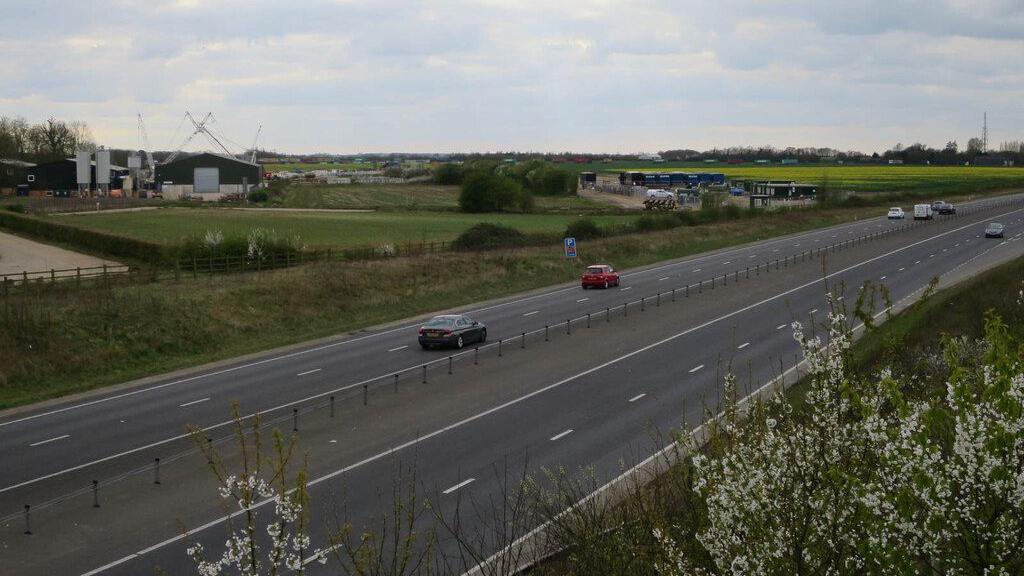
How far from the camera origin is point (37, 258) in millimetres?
69438

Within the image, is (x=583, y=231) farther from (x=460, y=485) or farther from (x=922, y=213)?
(x=460, y=485)

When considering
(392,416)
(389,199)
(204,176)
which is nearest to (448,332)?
(392,416)

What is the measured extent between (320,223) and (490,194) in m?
29.3

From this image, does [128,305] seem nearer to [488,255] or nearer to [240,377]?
[240,377]

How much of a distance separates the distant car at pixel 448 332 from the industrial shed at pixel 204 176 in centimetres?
13178

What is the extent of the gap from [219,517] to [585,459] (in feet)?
27.0

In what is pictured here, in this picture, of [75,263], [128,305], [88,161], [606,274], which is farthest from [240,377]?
[88,161]

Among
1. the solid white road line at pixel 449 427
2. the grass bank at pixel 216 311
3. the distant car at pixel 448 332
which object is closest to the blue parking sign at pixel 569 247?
the grass bank at pixel 216 311

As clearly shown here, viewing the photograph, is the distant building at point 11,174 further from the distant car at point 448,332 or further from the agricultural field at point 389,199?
the distant car at point 448,332

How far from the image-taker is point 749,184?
172125 millimetres

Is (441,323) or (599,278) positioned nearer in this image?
(441,323)

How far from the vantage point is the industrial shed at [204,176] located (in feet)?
543

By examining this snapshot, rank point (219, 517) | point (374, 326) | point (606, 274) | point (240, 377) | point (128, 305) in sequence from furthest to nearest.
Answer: point (606, 274), point (374, 326), point (128, 305), point (240, 377), point (219, 517)

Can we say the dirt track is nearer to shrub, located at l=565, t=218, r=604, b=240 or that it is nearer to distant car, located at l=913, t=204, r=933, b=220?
shrub, located at l=565, t=218, r=604, b=240
